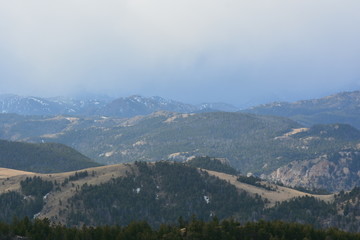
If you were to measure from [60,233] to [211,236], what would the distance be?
47.5 metres

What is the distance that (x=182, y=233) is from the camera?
146 meters

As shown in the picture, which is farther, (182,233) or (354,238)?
(354,238)

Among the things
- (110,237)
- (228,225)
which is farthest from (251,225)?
(110,237)

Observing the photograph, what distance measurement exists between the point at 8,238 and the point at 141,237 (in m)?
39.2

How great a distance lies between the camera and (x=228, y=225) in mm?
152375

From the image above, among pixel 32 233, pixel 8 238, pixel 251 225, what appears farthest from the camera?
pixel 251 225

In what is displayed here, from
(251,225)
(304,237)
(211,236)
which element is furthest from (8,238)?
(304,237)

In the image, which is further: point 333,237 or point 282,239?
point 333,237

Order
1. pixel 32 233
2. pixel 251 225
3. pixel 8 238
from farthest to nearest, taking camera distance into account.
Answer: pixel 251 225 < pixel 32 233 < pixel 8 238

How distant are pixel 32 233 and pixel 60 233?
8891 millimetres

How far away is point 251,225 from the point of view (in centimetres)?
15125

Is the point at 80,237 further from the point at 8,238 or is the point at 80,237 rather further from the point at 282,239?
the point at 282,239

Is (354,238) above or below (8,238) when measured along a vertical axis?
below

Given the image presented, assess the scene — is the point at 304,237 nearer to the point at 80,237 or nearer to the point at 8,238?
the point at 80,237
